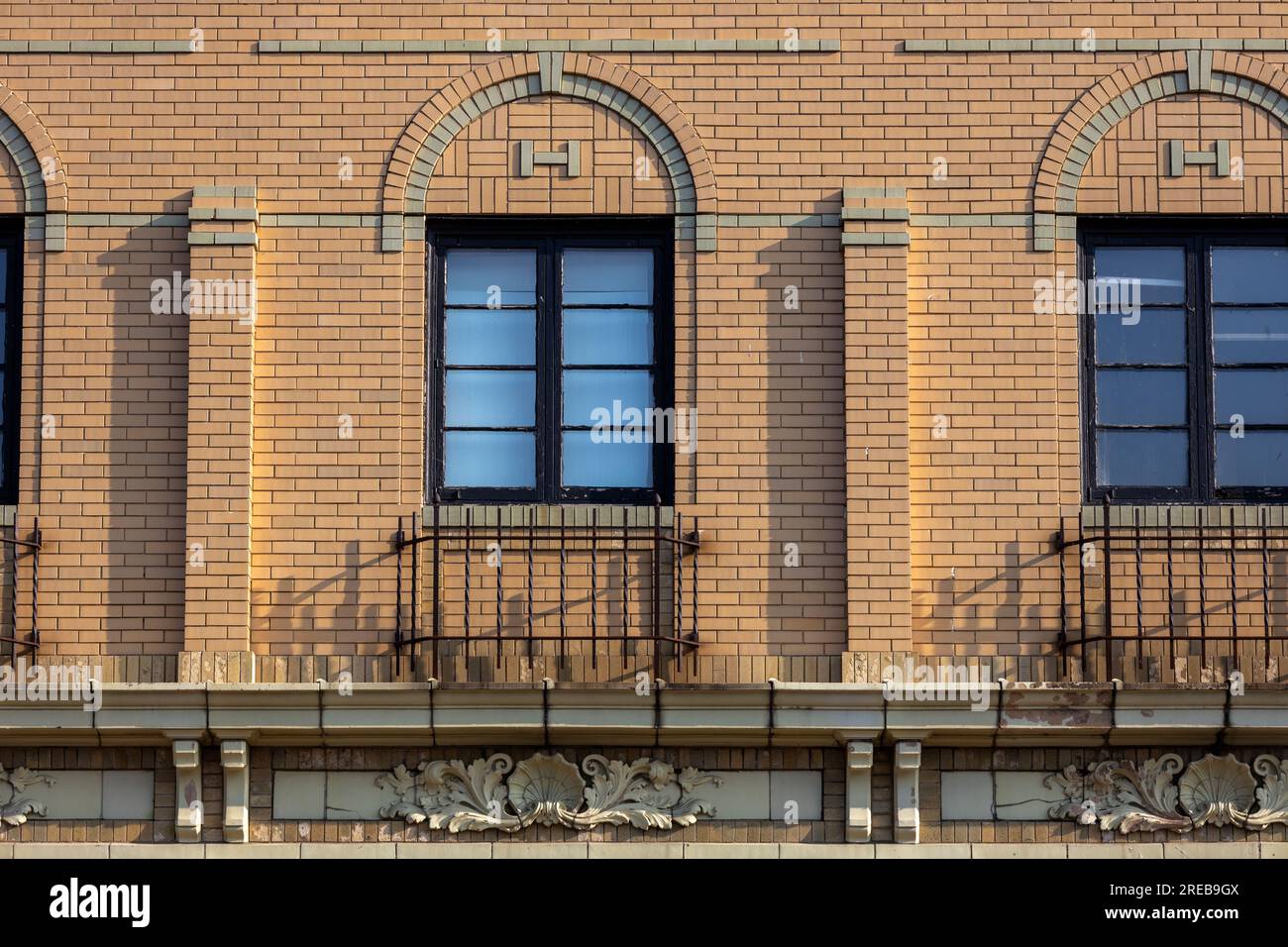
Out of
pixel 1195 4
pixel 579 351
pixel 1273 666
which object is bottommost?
pixel 1273 666

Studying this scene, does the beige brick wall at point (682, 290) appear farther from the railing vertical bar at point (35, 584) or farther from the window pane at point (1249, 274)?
the window pane at point (1249, 274)

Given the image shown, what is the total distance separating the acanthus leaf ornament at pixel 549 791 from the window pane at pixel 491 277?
2817 mm

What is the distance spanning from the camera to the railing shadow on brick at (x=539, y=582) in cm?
1373

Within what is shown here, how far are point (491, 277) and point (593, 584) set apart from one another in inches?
83.8

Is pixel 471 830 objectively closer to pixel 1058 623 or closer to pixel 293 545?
pixel 293 545

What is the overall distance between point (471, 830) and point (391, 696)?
91cm

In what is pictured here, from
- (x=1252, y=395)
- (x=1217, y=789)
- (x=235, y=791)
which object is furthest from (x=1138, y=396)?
(x=235, y=791)

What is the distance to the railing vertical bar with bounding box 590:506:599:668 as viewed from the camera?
1355 centimetres

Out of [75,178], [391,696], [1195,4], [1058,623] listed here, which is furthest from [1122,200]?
[75,178]

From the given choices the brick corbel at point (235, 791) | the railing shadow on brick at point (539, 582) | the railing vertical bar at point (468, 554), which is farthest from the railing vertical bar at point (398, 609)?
the brick corbel at point (235, 791)

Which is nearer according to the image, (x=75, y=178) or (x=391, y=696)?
(x=391, y=696)

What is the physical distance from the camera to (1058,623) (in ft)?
45.4

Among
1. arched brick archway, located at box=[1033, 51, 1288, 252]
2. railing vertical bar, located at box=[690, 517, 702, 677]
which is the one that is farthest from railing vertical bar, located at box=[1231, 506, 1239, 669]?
railing vertical bar, located at box=[690, 517, 702, 677]

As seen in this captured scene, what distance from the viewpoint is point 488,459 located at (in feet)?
46.6
